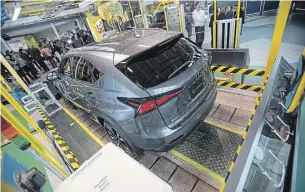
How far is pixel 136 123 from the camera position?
6.75 ft

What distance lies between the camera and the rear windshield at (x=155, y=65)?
1.97m

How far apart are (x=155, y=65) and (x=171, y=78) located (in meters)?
0.27

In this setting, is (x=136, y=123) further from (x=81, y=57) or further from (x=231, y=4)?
(x=231, y=4)

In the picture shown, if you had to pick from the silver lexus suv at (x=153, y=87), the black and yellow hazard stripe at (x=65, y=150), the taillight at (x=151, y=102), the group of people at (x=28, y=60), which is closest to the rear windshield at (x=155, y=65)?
the silver lexus suv at (x=153, y=87)

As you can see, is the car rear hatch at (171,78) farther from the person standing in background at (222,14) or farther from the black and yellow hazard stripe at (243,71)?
the person standing in background at (222,14)

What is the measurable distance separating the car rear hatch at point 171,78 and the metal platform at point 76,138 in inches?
71.1

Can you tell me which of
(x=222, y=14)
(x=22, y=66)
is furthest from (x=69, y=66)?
(x=22, y=66)

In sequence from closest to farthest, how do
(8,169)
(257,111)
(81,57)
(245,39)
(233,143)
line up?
(8,169), (257,111), (233,143), (81,57), (245,39)

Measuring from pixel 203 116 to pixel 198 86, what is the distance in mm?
482

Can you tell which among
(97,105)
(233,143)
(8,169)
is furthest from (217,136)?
(8,169)

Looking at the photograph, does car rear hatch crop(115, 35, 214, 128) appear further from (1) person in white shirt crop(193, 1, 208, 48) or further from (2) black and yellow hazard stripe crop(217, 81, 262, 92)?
(1) person in white shirt crop(193, 1, 208, 48)

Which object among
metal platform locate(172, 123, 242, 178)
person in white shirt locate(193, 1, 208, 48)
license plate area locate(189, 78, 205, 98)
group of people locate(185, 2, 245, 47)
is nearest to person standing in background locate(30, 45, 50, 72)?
group of people locate(185, 2, 245, 47)

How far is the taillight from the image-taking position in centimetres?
190

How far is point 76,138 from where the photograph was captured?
3457 mm
